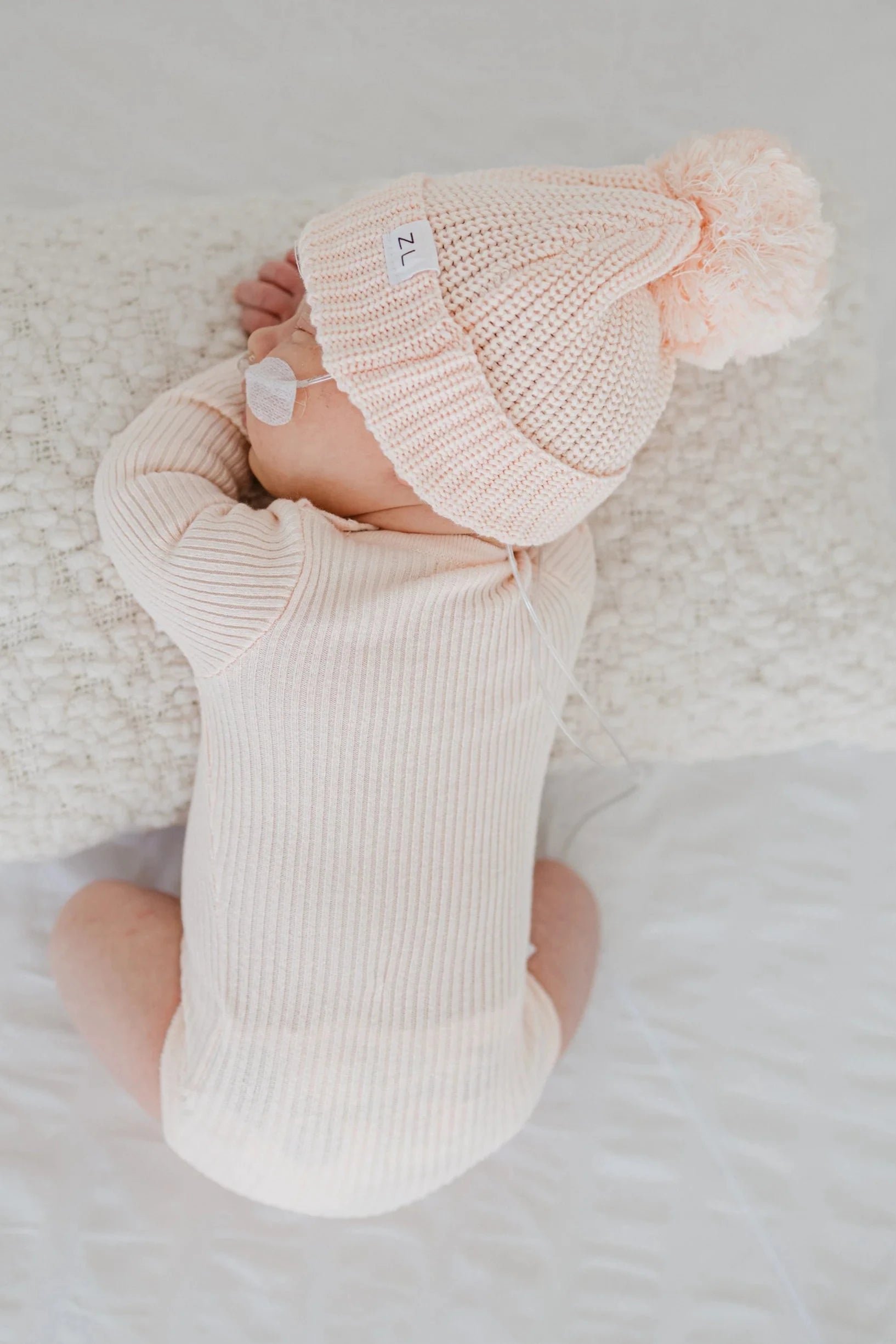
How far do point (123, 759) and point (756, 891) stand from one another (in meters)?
0.79

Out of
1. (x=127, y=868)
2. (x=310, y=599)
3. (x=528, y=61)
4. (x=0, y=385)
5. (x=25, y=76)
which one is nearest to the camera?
(x=310, y=599)

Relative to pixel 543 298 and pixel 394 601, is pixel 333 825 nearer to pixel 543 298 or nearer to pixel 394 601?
pixel 394 601

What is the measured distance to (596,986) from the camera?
133 cm

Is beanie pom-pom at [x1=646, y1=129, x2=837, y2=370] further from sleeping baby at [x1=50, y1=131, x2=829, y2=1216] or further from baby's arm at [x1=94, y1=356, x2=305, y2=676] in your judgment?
baby's arm at [x1=94, y1=356, x2=305, y2=676]

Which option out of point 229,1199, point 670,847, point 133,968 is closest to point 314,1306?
point 229,1199

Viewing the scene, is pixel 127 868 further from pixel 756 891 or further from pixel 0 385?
pixel 756 891

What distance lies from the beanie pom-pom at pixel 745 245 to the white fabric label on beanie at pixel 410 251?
219mm

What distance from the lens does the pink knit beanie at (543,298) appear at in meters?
0.93

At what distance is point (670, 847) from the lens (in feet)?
4.51

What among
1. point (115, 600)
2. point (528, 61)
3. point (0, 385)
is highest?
point (528, 61)

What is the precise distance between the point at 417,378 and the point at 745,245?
315 millimetres

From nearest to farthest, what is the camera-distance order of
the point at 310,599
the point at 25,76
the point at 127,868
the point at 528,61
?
the point at 310,599 → the point at 127,868 → the point at 25,76 → the point at 528,61

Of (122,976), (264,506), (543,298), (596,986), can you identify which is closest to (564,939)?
(596,986)

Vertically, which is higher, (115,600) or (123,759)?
(115,600)
